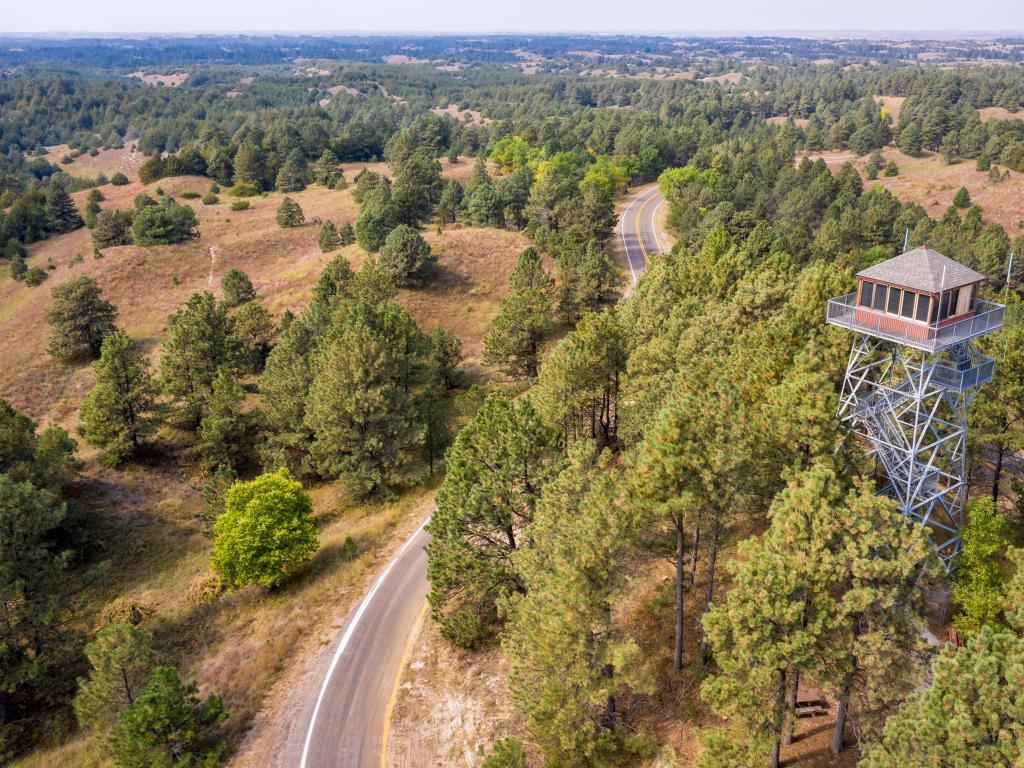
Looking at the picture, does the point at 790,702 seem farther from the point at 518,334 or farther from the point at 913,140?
the point at 913,140

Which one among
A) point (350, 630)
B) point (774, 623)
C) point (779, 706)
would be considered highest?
point (774, 623)

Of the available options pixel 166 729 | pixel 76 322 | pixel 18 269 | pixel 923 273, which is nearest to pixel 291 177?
pixel 18 269

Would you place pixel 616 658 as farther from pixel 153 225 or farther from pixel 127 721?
pixel 153 225

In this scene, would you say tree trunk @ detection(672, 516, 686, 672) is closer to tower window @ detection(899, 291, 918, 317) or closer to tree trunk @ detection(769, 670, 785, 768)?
tree trunk @ detection(769, 670, 785, 768)

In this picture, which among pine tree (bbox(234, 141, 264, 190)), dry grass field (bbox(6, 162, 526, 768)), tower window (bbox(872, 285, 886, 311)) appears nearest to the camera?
tower window (bbox(872, 285, 886, 311))

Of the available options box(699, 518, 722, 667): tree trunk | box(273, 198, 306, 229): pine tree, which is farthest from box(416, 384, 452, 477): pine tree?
box(273, 198, 306, 229): pine tree

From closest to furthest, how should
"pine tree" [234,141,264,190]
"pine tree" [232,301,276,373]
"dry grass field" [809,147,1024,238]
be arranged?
"pine tree" [232,301,276,373]
"dry grass field" [809,147,1024,238]
"pine tree" [234,141,264,190]

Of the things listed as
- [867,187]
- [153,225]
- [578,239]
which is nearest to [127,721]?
[578,239]
